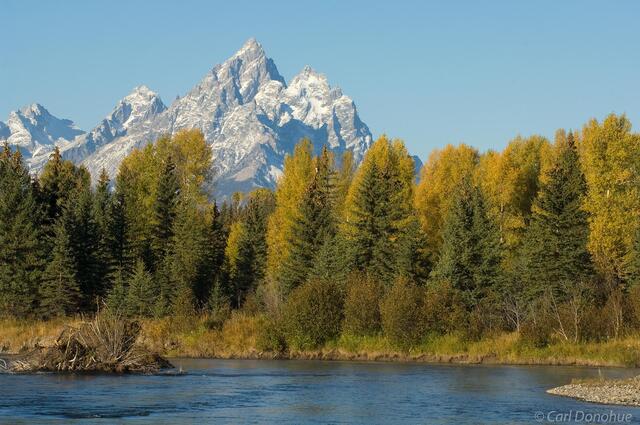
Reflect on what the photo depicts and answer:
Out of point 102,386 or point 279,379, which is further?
point 279,379

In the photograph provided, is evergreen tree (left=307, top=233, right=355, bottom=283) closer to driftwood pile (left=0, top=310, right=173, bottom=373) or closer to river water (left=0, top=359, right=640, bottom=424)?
river water (left=0, top=359, right=640, bottom=424)

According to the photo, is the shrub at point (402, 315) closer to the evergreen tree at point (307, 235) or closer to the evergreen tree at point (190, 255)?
the evergreen tree at point (307, 235)

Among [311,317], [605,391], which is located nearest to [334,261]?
[311,317]

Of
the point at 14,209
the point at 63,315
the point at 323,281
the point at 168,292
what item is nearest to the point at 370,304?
the point at 323,281

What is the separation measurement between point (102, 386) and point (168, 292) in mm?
35716

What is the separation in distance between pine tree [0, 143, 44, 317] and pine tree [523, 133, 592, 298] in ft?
134

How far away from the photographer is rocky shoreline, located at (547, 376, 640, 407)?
39.9m

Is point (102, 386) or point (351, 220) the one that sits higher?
point (351, 220)

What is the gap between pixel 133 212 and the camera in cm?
9406

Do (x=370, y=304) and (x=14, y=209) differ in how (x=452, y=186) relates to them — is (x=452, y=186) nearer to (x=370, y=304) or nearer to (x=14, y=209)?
(x=370, y=304)

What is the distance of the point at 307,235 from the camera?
8219cm

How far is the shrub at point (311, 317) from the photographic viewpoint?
66.6 metres

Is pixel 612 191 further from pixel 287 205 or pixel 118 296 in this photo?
pixel 118 296

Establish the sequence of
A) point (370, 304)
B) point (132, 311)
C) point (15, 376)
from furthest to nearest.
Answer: point (132, 311)
point (370, 304)
point (15, 376)
